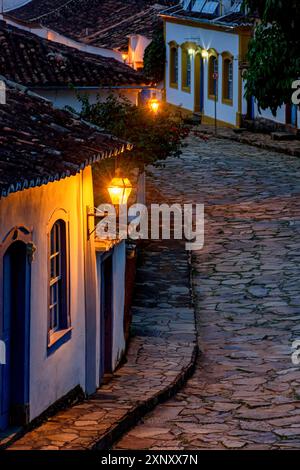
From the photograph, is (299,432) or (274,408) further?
(274,408)

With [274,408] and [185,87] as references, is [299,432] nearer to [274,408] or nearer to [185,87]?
[274,408]

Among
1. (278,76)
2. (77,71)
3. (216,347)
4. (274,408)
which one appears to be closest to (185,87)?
(278,76)

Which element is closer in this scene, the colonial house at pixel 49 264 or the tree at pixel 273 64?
the colonial house at pixel 49 264

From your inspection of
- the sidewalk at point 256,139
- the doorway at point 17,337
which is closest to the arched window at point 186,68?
the sidewalk at point 256,139

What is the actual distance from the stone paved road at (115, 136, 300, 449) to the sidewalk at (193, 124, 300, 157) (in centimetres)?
97

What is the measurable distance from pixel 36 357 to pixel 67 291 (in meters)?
1.37

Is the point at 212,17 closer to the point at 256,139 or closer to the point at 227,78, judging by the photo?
the point at 227,78

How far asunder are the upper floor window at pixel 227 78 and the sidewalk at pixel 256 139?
3.80 ft

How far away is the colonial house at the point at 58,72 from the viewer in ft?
75.9

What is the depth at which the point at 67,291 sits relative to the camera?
525 inches

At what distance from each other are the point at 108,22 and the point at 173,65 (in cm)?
284

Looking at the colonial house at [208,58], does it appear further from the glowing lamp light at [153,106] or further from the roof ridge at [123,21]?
the glowing lamp light at [153,106]

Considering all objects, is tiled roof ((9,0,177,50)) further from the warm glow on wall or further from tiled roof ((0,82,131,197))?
tiled roof ((0,82,131,197))
